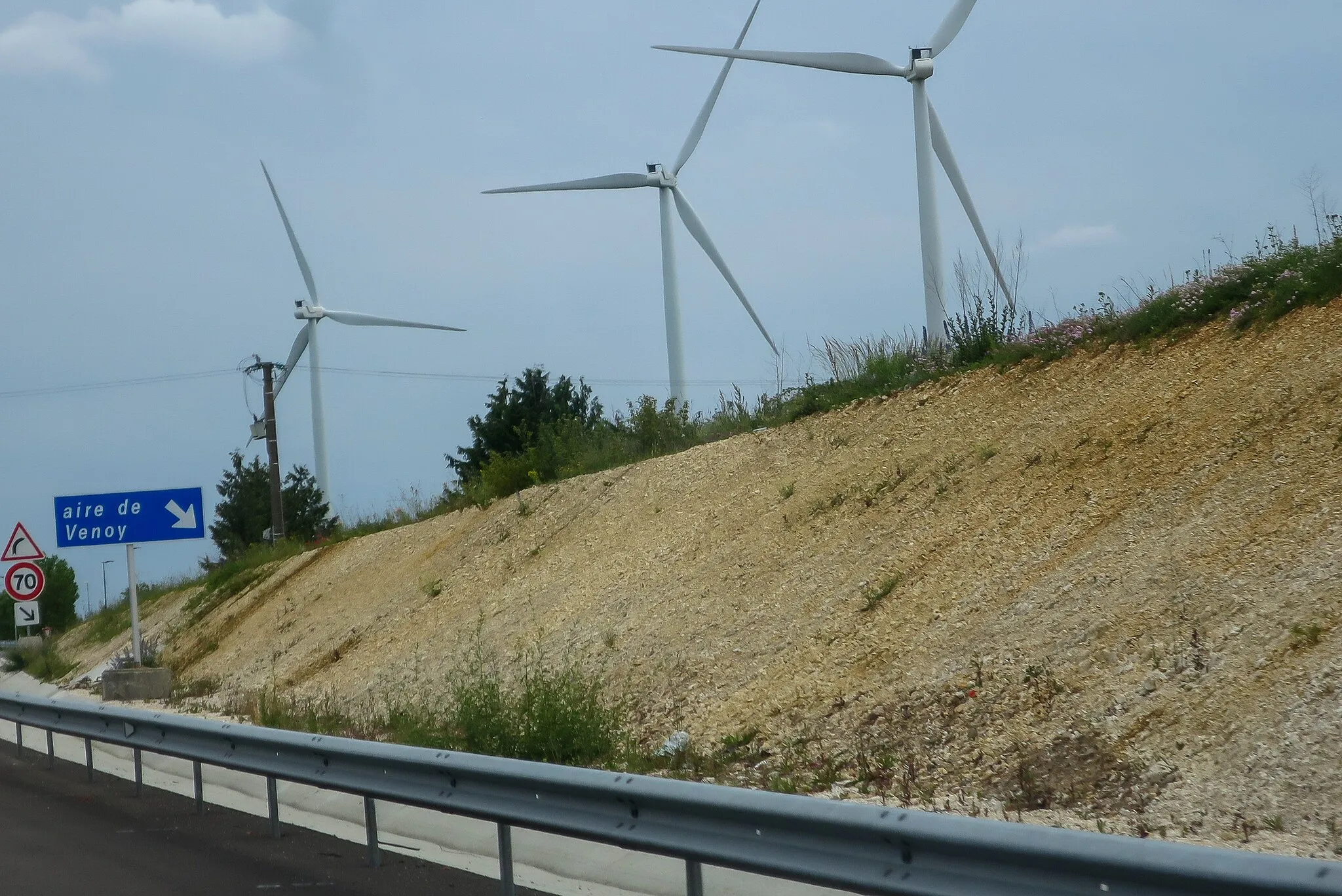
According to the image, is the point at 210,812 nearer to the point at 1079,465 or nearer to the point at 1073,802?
the point at 1073,802

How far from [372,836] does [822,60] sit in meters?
19.2

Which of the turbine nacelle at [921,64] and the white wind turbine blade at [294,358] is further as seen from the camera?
the white wind turbine blade at [294,358]

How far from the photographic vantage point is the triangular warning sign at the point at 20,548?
26391 mm

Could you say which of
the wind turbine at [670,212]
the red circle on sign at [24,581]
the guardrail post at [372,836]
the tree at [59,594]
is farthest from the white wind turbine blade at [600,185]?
the tree at [59,594]

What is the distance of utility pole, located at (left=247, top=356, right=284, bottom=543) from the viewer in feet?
148

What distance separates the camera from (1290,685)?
799 cm

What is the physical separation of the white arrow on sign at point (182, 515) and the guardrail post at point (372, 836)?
17318 mm

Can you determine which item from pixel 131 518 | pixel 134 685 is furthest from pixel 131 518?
pixel 134 685

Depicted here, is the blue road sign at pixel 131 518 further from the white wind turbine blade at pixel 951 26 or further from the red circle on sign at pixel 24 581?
the white wind turbine blade at pixel 951 26

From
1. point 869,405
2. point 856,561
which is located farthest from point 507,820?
point 869,405

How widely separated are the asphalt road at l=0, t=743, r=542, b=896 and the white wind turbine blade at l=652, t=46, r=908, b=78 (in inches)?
658

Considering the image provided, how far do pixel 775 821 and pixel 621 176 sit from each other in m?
29.8

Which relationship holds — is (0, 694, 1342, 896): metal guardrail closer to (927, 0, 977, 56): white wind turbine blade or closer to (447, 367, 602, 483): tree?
(927, 0, 977, 56): white wind turbine blade

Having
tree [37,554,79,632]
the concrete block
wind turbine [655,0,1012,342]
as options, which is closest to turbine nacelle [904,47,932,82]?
wind turbine [655,0,1012,342]
